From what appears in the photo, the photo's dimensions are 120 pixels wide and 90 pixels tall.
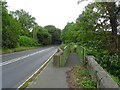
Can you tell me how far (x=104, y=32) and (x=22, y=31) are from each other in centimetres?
7427

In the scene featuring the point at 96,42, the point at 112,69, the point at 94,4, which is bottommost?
the point at 112,69

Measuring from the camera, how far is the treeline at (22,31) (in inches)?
2067

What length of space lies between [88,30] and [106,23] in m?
1.97

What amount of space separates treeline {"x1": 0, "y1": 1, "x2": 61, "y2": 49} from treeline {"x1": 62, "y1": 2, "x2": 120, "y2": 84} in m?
31.1

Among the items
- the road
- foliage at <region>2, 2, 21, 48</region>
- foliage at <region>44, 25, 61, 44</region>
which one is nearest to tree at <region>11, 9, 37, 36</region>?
foliage at <region>44, 25, 61, 44</region>

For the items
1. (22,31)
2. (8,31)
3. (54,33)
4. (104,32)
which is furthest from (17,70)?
(54,33)

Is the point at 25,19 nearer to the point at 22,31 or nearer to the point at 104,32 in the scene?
the point at 22,31

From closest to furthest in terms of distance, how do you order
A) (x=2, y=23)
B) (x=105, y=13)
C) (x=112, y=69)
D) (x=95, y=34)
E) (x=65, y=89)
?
(x=65, y=89)
(x=112, y=69)
(x=105, y=13)
(x=95, y=34)
(x=2, y=23)

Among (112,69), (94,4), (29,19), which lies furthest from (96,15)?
(29,19)

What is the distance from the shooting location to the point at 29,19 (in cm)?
12025

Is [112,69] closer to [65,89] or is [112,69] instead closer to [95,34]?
[95,34]

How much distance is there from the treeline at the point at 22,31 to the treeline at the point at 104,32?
102ft

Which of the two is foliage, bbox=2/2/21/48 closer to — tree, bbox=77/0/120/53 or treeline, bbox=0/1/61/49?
treeline, bbox=0/1/61/49

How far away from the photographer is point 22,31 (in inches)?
3669
